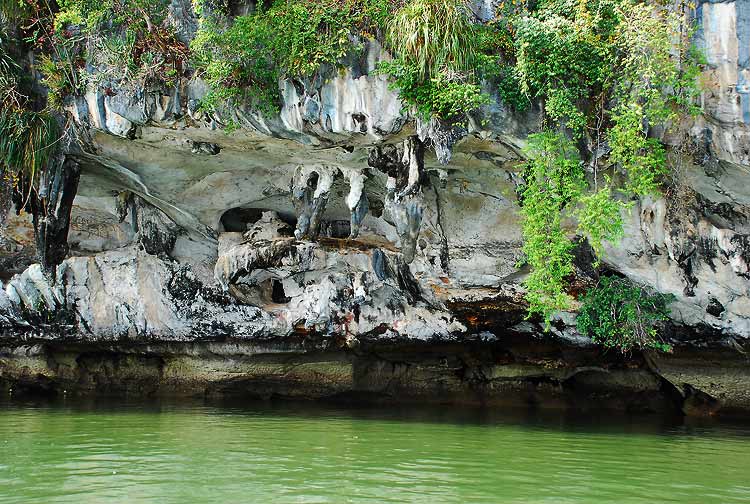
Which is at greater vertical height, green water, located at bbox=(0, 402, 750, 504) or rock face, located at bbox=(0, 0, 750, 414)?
rock face, located at bbox=(0, 0, 750, 414)

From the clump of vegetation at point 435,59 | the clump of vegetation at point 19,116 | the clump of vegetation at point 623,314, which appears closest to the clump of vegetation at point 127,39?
the clump of vegetation at point 19,116

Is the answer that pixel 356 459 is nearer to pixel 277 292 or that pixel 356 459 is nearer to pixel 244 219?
pixel 277 292

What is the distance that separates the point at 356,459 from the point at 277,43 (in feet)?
18.2

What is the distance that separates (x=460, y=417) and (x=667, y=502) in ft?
21.5

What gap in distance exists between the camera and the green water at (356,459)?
5.24 meters

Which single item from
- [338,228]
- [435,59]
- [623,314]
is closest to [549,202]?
[435,59]

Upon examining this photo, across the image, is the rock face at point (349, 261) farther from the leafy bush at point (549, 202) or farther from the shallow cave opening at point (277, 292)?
the leafy bush at point (549, 202)

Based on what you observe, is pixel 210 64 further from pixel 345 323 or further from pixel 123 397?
Result: pixel 123 397

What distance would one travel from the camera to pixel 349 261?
41.0 ft

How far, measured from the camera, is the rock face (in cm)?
982

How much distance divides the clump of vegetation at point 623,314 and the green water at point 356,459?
1.36 metres

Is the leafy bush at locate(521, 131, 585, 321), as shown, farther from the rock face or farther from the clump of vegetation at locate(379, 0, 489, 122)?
the clump of vegetation at locate(379, 0, 489, 122)

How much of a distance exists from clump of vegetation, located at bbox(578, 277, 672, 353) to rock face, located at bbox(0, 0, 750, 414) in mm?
408

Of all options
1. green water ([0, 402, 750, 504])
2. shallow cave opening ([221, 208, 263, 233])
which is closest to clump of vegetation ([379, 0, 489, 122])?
green water ([0, 402, 750, 504])
